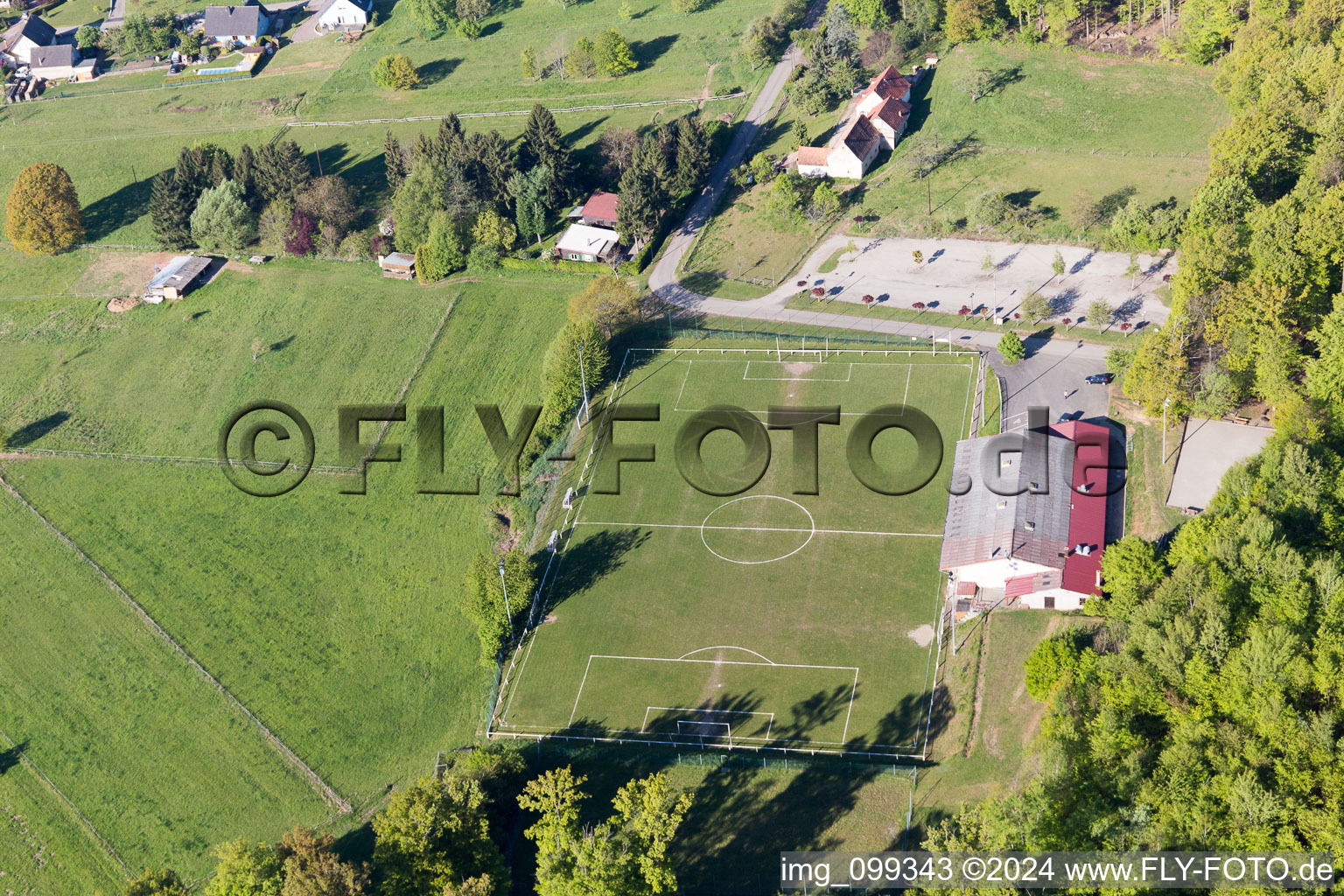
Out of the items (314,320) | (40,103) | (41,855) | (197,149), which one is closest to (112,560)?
(41,855)

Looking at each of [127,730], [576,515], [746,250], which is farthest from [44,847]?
[746,250]

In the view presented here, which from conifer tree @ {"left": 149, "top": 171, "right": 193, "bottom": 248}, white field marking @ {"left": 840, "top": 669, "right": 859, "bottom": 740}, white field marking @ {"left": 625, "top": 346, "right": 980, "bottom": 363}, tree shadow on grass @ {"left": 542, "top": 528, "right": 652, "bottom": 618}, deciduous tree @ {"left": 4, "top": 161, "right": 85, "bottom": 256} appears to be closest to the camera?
white field marking @ {"left": 840, "top": 669, "right": 859, "bottom": 740}

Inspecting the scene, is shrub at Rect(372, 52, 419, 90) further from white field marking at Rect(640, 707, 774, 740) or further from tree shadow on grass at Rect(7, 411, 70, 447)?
white field marking at Rect(640, 707, 774, 740)

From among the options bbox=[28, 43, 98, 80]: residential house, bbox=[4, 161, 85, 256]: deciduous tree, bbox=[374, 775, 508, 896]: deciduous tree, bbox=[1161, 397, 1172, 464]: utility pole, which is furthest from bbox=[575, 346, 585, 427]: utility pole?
bbox=[28, 43, 98, 80]: residential house

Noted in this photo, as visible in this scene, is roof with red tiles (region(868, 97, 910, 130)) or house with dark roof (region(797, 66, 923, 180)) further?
roof with red tiles (region(868, 97, 910, 130))

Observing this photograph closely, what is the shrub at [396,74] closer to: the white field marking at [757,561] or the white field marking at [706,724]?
the white field marking at [757,561]

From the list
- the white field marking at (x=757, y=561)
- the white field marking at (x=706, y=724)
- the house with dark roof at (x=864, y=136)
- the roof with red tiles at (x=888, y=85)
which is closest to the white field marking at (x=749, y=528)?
the white field marking at (x=757, y=561)
